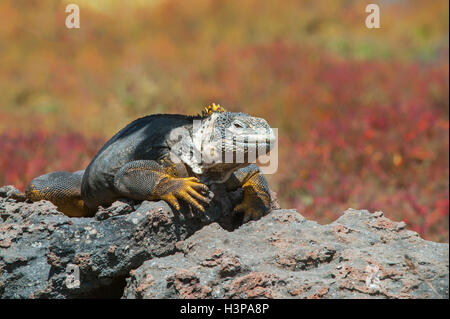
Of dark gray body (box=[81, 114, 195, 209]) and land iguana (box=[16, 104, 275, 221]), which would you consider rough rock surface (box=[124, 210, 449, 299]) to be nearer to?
land iguana (box=[16, 104, 275, 221])

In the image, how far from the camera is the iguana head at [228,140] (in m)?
3.69

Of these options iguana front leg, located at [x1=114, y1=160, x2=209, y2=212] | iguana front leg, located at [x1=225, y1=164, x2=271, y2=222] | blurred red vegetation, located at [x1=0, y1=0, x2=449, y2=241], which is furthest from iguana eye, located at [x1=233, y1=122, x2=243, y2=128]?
blurred red vegetation, located at [x1=0, y1=0, x2=449, y2=241]

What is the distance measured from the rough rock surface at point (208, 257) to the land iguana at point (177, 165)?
151 mm

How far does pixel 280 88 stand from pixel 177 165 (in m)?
9.20

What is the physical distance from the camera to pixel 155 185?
3.81 metres

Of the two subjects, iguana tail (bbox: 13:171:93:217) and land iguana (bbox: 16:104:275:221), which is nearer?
land iguana (bbox: 16:104:275:221)

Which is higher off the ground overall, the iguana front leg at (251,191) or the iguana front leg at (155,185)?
the iguana front leg at (155,185)

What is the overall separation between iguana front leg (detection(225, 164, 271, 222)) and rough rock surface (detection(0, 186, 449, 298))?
0.19 metres

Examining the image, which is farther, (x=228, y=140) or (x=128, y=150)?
(x=128, y=150)

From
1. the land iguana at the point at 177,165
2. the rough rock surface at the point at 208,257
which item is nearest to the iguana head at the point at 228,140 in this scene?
the land iguana at the point at 177,165

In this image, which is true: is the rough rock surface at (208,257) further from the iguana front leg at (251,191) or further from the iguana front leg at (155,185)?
the iguana front leg at (251,191)

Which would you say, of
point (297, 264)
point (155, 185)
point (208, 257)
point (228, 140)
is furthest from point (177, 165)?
point (297, 264)

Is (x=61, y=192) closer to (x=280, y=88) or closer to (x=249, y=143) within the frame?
(x=249, y=143)

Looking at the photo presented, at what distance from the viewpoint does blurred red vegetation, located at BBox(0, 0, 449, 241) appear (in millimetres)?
8984
